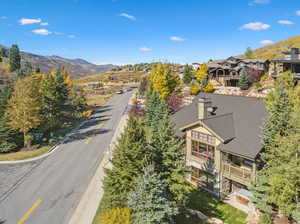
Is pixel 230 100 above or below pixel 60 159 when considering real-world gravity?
above

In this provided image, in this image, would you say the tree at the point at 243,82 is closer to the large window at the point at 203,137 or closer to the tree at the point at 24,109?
the large window at the point at 203,137

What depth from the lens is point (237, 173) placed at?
709 inches

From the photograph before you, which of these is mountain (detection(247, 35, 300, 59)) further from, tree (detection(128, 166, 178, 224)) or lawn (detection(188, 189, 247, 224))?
tree (detection(128, 166, 178, 224))

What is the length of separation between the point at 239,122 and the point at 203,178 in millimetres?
6832

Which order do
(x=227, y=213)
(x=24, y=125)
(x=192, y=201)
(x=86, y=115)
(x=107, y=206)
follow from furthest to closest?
(x=86, y=115) → (x=24, y=125) → (x=192, y=201) → (x=227, y=213) → (x=107, y=206)

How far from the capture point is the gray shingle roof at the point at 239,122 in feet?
55.7

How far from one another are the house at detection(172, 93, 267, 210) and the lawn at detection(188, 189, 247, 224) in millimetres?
897

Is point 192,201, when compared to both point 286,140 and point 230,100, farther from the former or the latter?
point 230,100

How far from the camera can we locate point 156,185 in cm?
1162

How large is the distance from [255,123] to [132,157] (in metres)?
12.4

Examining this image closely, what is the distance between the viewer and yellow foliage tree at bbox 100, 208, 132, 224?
11.8m

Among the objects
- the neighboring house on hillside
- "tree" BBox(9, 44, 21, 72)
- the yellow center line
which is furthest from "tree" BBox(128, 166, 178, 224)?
"tree" BBox(9, 44, 21, 72)

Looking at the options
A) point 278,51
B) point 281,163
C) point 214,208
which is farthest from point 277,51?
point 281,163

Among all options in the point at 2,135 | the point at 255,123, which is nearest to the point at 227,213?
the point at 255,123
